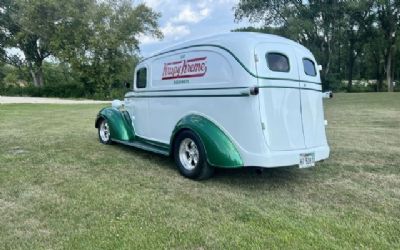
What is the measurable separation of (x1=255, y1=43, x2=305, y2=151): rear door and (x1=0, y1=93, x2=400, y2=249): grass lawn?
691 millimetres

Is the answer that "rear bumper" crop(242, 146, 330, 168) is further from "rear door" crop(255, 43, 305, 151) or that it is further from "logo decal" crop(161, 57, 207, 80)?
"logo decal" crop(161, 57, 207, 80)

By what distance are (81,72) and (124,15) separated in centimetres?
643

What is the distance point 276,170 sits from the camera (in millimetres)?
6133

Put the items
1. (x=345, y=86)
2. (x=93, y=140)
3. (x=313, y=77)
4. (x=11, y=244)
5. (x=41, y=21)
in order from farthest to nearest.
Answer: (x=345, y=86)
(x=41, y=21)
(x=93, y=140)
(x=313, y=77)
(x=11, y=244)

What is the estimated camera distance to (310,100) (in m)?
5.33

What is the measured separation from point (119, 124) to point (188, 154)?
7.97 feet

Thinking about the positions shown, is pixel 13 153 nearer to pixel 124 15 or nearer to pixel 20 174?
pixel 20 174

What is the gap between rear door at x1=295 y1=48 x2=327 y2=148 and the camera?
5.24 metres

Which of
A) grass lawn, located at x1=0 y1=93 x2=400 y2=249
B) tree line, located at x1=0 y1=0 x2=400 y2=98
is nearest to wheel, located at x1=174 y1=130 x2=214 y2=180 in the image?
grass lawn, located at x1=0 y1=93 x2=400 y2=249

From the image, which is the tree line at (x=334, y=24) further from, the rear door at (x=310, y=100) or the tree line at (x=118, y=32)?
the rear door at (x=310, y=100)

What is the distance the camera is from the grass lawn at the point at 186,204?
3521 millimetres

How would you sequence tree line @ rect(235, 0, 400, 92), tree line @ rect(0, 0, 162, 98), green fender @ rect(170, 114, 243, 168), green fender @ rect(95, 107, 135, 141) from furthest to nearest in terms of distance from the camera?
tree line @ rect(235, 0, 400, 92)
tree line @ rect(0, 0, 162, 98)
green fender @ rect(95, 107, 135, 141)
green fender @ rect(170, 114, 243, 168)

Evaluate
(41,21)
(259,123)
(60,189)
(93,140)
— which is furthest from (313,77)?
(41,21)

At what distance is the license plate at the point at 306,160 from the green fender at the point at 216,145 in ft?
2.63
